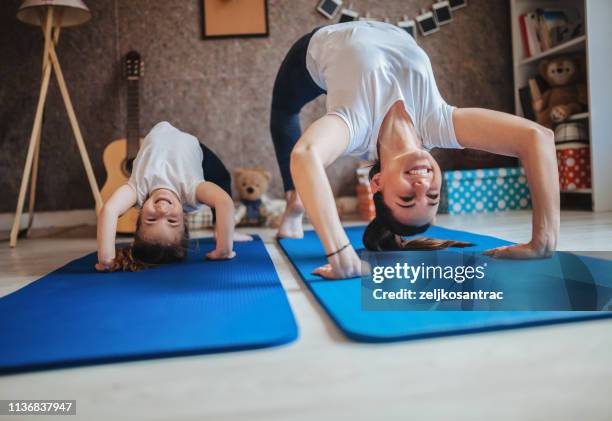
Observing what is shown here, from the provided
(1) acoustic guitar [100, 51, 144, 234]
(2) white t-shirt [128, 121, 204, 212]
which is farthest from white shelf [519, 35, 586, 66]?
(1) acoustic guitar [100, 51, 144, 234]

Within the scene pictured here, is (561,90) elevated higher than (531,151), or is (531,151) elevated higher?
(561,90)

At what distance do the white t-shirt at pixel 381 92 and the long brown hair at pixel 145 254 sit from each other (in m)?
0.68

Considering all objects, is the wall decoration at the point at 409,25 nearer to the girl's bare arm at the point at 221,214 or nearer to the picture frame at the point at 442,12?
the picture frame at the point at 442,12

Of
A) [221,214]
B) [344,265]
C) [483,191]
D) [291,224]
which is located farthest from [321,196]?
[483,191]

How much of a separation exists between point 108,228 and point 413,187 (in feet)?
3.07

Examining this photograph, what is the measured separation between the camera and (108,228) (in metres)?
1.50

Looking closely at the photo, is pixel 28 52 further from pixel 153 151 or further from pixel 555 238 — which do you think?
pixel 555 238

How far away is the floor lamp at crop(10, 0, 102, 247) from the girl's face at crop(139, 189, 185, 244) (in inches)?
45.5

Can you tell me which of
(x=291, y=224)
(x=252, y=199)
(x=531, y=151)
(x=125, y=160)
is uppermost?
(x=125, y=160)

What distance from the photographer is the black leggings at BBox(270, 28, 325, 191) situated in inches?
69.7

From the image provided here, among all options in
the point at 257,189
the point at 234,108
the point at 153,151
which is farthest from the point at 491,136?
the point at 234,108

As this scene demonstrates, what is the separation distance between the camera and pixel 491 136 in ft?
4.01

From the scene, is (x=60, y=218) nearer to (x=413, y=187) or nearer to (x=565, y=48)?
(x=413, y=187)

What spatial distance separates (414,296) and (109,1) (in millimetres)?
3117
